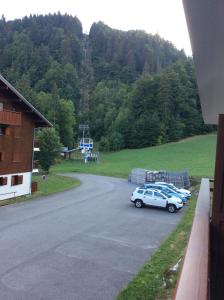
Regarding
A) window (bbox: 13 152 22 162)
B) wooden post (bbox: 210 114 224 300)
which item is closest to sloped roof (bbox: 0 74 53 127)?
window (bbox: 13 152 22 162)

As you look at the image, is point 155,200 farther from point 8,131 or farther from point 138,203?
point 8,131

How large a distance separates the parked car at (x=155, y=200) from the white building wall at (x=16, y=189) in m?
10.1

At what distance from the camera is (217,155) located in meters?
4.12

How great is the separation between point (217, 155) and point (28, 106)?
95.6 ft

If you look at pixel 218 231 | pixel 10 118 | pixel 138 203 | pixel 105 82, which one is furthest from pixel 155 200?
pixel 105 82

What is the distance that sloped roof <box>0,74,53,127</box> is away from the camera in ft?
92.9

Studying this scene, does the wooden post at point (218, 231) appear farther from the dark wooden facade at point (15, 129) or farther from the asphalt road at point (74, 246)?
the dark wooden facade at point (15, 129)

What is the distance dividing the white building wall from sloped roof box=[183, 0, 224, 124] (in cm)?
2832

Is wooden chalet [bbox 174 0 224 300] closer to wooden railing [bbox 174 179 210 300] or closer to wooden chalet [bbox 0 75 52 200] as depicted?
wooden railing [bbox 174 179 210 300]

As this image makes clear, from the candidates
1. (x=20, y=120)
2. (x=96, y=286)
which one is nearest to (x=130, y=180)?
(x=20, y=120)

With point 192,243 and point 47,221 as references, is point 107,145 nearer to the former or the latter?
point 47,221

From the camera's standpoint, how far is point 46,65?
144 meters

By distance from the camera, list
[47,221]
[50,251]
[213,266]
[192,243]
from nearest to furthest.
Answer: [192,243] → [213,266] → [50,251] → [47,221]

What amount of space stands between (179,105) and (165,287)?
3911 inches
